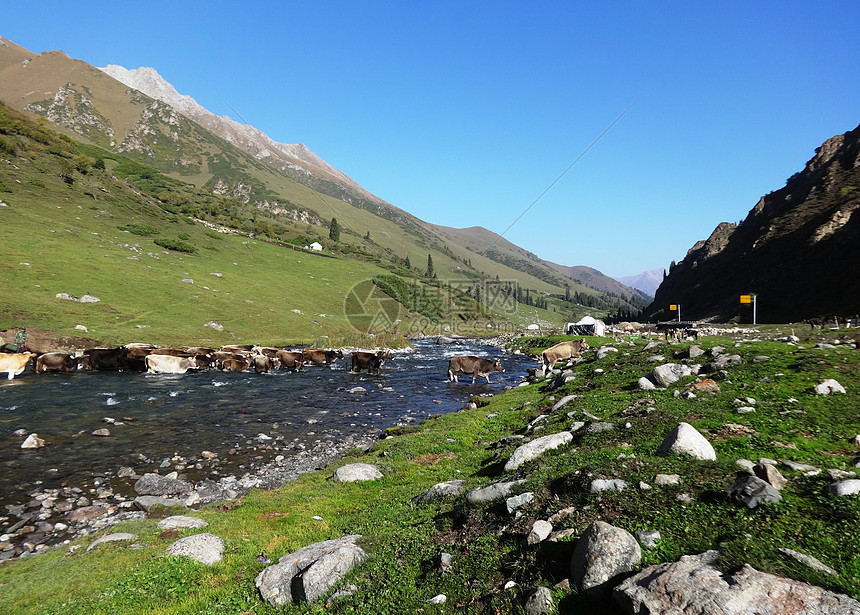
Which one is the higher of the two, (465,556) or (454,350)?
(465,556)

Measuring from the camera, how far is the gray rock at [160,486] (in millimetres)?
12398

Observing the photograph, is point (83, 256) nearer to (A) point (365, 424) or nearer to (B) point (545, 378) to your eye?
(A) point (365, 424)

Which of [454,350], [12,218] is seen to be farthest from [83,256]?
[454,350]

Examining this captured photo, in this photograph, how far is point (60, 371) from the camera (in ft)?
96.5

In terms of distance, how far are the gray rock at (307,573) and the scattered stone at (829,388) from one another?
500 inches

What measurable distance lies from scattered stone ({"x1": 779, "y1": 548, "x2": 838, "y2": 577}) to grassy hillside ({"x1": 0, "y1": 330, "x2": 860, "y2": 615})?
77mm

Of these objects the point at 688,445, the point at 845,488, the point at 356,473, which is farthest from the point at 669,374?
the point at 356,473

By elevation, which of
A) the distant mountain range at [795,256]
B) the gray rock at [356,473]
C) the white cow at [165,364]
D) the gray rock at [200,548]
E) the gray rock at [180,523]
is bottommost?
the white cow at [165,364]

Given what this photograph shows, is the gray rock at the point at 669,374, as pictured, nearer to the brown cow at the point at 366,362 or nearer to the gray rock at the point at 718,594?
the gray rock at the point at 718,594

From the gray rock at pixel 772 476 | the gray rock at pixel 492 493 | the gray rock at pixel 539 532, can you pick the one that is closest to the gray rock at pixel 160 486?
the gray rock at pixel 492 493

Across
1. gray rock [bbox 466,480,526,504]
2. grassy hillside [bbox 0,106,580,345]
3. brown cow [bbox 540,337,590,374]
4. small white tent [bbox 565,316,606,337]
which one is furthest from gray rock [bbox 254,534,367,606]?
small white tent [bbox 565,316,606,337]

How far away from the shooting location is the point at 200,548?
7.73 metres

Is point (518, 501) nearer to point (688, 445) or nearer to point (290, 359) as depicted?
point (688, 445)

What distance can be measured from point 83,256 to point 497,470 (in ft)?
213
